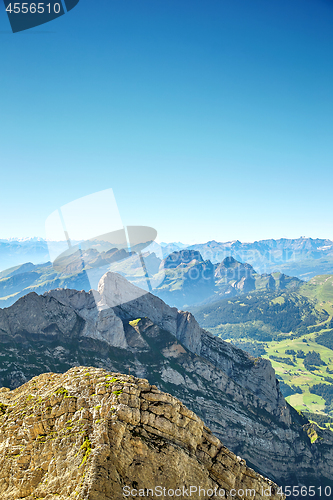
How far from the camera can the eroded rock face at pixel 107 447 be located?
42.7ft

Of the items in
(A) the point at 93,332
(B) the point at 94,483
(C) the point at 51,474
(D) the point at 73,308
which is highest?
(B) the point at 94,483

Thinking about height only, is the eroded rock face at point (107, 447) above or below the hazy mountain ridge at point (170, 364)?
above

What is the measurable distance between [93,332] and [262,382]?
60201 mm

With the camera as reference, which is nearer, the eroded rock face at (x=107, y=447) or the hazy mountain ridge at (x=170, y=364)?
the eroded rock face at (x=107, y=447)

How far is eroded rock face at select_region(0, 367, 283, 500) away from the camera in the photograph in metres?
13.0

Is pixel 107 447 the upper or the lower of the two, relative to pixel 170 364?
upper

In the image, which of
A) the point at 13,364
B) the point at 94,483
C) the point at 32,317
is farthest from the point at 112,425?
the point at 32,317

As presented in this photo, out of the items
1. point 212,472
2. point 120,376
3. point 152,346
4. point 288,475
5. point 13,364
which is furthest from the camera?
point 152,346

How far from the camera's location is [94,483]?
1181cm

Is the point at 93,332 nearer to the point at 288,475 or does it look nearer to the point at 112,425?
the point at 288,475

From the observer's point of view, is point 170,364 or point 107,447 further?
point 170,364

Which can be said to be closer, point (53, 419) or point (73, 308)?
point (53, 419)

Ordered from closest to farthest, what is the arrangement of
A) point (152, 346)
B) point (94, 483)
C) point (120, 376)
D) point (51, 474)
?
point (94, 483), point (51, 474), point (120, 376), point (152, 346)

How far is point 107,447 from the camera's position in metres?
13.4
